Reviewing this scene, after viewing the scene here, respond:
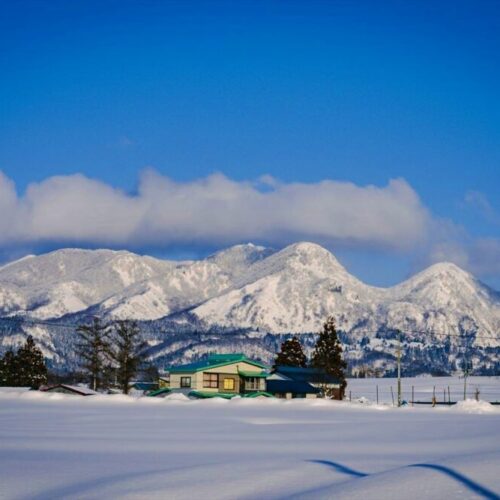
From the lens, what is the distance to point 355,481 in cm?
1536

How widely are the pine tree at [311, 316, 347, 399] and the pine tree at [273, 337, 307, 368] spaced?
7227 millimetres

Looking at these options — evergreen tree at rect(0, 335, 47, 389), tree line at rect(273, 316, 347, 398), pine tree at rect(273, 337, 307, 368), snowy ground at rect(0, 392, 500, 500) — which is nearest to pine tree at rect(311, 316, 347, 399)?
tree line at rect(273, 316, 347, 398)

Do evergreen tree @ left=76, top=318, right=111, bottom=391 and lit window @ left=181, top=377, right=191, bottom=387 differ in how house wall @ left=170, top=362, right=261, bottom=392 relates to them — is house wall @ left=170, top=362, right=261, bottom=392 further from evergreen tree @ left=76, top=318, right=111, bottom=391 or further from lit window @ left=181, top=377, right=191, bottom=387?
evergreen tree @ left=76, top=318, right=111, bottom=391

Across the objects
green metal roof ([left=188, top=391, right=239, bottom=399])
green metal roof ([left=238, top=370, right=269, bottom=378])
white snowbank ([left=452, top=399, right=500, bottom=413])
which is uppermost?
green metal roof ([left=238, top=370, right=269, bottom=378])

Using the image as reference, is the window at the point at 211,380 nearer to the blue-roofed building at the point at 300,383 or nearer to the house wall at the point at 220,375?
the house wall at the point at 220,375

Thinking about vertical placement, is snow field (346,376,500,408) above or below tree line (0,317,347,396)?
below

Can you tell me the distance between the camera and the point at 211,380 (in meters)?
85.5

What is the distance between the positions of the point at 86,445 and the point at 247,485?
10301mm

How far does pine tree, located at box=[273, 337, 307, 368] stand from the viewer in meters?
97.8

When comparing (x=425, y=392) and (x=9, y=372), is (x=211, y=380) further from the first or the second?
(x=425, y=392)

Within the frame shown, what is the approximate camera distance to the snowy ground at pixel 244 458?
49.8ft

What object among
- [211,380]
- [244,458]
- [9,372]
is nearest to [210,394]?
[211,380]

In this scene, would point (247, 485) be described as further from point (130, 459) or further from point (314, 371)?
point (314, 371)

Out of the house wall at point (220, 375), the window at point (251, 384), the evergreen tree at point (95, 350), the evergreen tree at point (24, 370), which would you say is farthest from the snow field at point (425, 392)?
the evergreen tree at point (24, 370)
